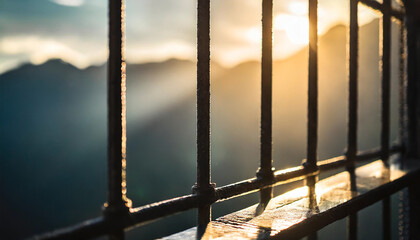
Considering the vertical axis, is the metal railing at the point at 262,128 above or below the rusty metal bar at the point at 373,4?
below

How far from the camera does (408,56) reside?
475cm

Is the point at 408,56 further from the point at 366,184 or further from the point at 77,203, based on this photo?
the point at 77,203

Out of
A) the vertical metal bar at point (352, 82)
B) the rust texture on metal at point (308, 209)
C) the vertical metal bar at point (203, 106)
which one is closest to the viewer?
the rust texture on metal at point (308, 209)

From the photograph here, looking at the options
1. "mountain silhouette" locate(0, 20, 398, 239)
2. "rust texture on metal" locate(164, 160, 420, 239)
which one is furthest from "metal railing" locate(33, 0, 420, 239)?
"mountain silhouette" locate(0, 20, 398, 239)

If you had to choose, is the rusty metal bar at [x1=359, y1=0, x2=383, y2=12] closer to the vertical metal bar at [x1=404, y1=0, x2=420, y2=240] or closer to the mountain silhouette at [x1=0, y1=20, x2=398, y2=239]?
the vertical metal bar at [x1=404, y1=0, x2=420, y2=240]

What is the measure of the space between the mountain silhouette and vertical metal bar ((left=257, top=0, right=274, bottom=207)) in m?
54.4

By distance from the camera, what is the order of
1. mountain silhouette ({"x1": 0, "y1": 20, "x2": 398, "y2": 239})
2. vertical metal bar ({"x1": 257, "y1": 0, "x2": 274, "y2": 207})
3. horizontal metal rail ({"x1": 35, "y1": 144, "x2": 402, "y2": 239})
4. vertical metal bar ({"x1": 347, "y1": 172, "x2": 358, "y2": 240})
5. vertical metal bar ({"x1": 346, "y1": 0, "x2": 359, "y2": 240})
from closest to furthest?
horizontal metal rail ({"x1": 35, "y1": 144, "x2": 402, "y2": 239})
vertical metal bar ({"x1": 257, "y1": 0, "x2": 274, "y2": 207})
vertical metal bar ({"x1": 347, "y1": 172, "x2": 358, "y2": 240})
vertical metal bar ({"x1": 346, "y1": 0, "x2": 359, "y2": 240})
mountain silhouette ({"x1": 0, "y1": 20, "x2": 398, "y2": 239})

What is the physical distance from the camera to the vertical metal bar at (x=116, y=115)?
5.22 ft

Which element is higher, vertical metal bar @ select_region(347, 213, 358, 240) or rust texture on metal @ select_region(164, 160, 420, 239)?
rust texture on metal @ select_region(164, 160, 420, 239)

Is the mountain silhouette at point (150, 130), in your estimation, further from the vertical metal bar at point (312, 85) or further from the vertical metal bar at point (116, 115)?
the vertical metal bar at point (116, 115)

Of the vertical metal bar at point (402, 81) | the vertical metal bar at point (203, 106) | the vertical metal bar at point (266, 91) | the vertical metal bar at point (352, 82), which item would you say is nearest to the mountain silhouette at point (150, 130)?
the vertical metal bar at point (402, 81)

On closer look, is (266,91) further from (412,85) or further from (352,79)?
(412,85)

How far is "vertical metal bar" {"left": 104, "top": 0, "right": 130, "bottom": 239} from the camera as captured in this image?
5.22 feet

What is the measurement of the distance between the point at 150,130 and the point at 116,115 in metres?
80.4
